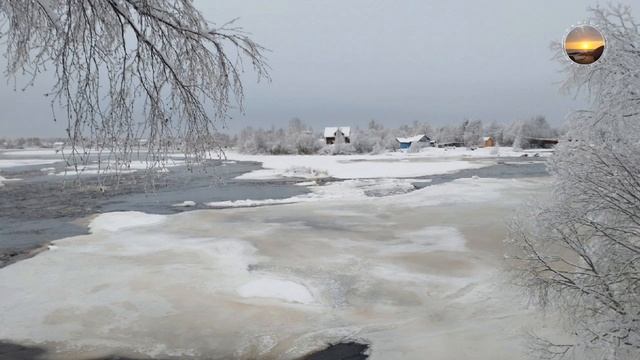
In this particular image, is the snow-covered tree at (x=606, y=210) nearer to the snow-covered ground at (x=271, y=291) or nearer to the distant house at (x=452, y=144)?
the snow-covered ground at (x=271, y=291)

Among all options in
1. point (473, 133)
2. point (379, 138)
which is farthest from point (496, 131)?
point (379, 138)

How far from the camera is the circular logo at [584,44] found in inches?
120

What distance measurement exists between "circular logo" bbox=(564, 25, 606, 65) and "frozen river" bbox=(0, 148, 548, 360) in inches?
236

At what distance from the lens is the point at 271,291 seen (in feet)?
37.6

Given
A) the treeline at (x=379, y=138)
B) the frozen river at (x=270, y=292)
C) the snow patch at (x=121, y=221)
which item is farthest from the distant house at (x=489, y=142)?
the snow patch at (x=121, y=221)

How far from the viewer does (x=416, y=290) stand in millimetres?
11516

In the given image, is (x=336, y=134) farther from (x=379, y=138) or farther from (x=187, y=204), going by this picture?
(x=187, y=204)

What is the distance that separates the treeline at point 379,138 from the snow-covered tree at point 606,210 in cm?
8966

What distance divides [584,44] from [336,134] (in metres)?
115

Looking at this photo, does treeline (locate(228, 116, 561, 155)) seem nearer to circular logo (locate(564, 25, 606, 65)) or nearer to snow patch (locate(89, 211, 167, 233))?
snow patch (locate(89, 211, 167, 233))

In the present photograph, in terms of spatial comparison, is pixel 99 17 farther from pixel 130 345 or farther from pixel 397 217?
pixel 397 217

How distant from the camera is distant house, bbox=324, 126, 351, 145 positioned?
4600 inches

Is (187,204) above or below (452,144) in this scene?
below

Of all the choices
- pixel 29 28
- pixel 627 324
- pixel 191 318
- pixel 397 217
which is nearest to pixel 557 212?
pixel 627 324
